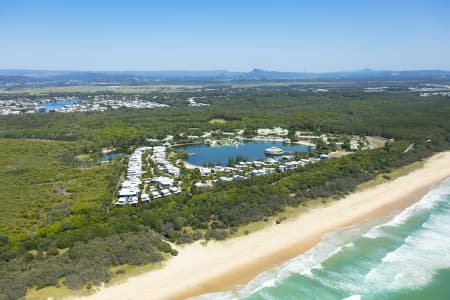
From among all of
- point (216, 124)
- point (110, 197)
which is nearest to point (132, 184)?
point (110, 197)

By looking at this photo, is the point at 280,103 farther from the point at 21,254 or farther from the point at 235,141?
the point at 21,254

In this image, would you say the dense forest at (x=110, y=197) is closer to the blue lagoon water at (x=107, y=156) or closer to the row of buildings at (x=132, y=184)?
the row of buildings at (x=132, y=184)

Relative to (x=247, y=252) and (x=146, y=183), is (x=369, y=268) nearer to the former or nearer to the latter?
(x=247, y=252)

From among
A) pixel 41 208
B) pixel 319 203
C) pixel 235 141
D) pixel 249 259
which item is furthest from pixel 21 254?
pixel 235 141

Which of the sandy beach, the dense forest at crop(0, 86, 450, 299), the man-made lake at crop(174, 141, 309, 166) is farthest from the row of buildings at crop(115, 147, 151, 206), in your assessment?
the sandy beach

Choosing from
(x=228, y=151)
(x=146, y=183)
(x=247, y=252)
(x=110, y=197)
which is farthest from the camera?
(x=228, y=151)

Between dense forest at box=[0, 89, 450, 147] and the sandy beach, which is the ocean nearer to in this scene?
the sandy beach

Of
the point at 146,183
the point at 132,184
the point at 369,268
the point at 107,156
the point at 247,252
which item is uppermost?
the point at 132,184
